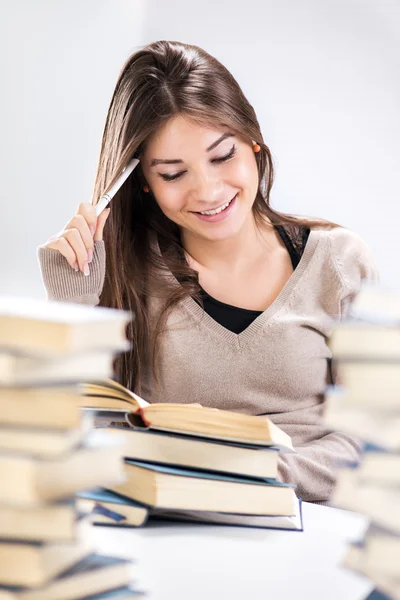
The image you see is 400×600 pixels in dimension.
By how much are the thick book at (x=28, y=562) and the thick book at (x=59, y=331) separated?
0.47ft

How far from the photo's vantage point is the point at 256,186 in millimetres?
1669

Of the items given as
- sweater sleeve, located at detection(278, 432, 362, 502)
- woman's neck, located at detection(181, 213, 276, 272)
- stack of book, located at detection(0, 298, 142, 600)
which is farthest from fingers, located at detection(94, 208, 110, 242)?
stack of book, located at detection(0, 298, 142, 600)

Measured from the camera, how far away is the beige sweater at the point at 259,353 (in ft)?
5.20

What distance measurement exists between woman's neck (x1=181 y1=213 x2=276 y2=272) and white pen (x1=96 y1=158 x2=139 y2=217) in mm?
254

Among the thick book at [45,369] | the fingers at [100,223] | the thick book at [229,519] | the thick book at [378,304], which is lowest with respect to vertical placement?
the thick book at [229,519]

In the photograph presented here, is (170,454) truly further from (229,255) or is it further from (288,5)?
(288,5)

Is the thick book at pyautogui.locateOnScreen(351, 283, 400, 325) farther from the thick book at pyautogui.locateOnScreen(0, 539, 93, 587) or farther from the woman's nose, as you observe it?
the woman's nose

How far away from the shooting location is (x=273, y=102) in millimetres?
2900

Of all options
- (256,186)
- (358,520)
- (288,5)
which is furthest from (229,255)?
(288,5)

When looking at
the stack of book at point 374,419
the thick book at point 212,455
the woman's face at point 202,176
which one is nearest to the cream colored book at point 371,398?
the stack of book at point 374,419

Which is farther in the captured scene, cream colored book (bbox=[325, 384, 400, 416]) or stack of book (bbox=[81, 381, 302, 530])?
stack of book (bbox=[81, 381, 302, 530])

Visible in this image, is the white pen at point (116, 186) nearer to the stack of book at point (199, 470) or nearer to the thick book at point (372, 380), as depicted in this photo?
the stack of book at point (199, 470)

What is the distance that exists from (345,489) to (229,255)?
3.92 ft

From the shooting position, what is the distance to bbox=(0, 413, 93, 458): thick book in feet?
1.85
